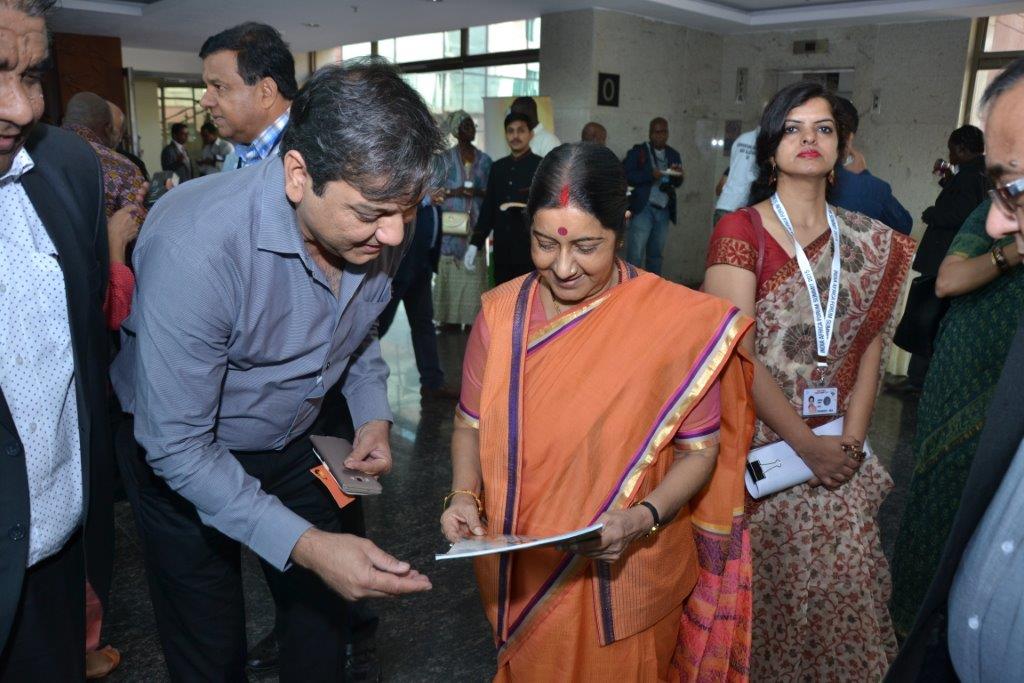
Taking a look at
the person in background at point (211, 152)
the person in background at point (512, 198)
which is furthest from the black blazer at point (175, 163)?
the person in background at point (512, 198)

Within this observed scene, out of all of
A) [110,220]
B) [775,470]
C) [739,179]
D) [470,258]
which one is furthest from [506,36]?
[775,470]

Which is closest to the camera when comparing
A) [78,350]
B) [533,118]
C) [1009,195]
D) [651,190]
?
[1009,195]

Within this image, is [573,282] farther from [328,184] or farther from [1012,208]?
[1012,208]

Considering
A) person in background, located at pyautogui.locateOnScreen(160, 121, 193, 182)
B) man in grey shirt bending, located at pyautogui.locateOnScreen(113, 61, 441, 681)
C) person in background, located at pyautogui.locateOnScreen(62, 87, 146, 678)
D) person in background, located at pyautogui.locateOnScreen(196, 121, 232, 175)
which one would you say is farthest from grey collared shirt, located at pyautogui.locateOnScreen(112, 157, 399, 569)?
person in background, located at pyautogui.locateOnScreen(196, 121, 232, 175)

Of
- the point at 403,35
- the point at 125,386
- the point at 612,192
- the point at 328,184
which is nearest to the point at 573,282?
the point at 612,192

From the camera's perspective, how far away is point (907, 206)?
8969mm

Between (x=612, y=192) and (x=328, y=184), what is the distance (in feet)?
1.92

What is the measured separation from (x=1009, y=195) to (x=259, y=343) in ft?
4.30

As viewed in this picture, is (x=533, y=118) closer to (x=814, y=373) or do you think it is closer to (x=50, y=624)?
(x=814, y=373)

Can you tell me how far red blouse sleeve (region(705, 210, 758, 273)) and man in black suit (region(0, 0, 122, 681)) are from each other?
4.72ft

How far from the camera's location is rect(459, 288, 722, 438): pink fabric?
1685 mm

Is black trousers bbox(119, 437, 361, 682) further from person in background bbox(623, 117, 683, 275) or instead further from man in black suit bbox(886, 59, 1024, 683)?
person in background bbox(623, 117, 683, 275)

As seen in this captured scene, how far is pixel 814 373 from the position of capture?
6.80 feet

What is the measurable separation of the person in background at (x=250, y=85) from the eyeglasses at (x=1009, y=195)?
2.19 meters
